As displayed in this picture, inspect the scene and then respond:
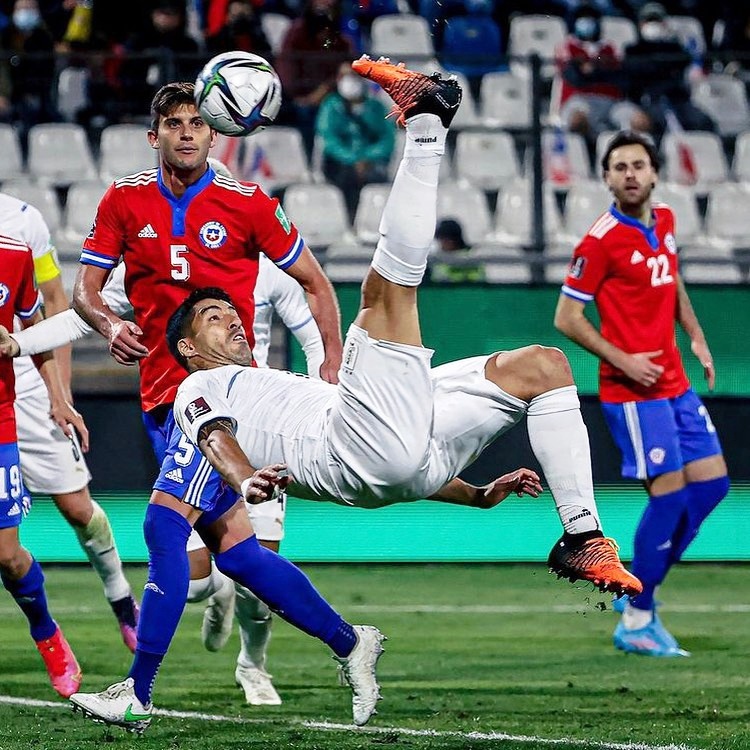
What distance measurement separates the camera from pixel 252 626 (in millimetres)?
6719

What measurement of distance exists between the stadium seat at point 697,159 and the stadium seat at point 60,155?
4.63m

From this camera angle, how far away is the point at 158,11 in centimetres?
1308

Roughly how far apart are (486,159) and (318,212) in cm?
151

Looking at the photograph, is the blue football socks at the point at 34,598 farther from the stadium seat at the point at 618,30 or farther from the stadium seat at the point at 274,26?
the stadium seat at the point at 618,30

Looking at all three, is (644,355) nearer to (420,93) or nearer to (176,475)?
(176,475)

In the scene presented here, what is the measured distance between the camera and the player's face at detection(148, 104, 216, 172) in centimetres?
616

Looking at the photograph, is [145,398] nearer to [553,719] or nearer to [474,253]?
[553,719]

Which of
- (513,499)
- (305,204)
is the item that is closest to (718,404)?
(513,499)

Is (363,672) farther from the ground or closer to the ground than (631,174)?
closer to the ground

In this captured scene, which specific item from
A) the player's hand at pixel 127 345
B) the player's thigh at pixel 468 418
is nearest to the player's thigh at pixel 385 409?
the player's thigh at pixel 468 418

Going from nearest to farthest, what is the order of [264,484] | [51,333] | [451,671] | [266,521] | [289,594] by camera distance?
[264,484] < [289,594] < [51,333] < [266,521] < [451,671]

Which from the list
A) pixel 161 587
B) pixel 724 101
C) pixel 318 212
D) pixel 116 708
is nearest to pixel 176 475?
pixel 161 587

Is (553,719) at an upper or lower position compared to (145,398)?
lower

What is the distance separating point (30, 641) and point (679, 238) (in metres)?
6.94
